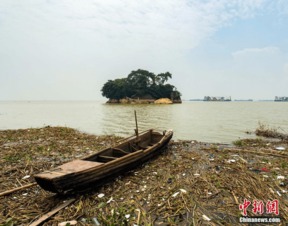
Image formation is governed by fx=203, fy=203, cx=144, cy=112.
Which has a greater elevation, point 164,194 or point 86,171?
point 86,171

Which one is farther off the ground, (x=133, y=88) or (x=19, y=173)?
(x=133, y=88)

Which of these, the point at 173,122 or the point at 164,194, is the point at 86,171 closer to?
the point at 164,194

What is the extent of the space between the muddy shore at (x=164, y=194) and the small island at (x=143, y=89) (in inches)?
3355

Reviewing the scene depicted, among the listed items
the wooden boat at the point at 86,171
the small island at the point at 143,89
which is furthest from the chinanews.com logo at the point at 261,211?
the small island at the point at 143,89

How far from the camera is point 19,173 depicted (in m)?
7.14

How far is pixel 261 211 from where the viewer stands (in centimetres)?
469

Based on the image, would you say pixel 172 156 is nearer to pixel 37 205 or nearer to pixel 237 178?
pixel 237 178

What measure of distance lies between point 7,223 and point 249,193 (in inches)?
230

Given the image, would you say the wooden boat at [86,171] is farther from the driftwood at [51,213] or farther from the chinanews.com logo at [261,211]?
the chinanews.com logo at [261,211]

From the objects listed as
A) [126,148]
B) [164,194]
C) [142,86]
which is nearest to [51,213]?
[164,194]

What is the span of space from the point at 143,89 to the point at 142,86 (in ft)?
5.70

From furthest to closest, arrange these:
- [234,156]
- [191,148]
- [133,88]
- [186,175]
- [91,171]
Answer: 1. [133,88]
2. [191,148]
3. [234,156]
4. [186,175]
5. [91,171]

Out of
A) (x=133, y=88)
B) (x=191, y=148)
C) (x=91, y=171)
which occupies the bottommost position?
(x=191, y=148)

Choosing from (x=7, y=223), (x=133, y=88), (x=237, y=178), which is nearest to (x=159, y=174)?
(x=237, y=178)
